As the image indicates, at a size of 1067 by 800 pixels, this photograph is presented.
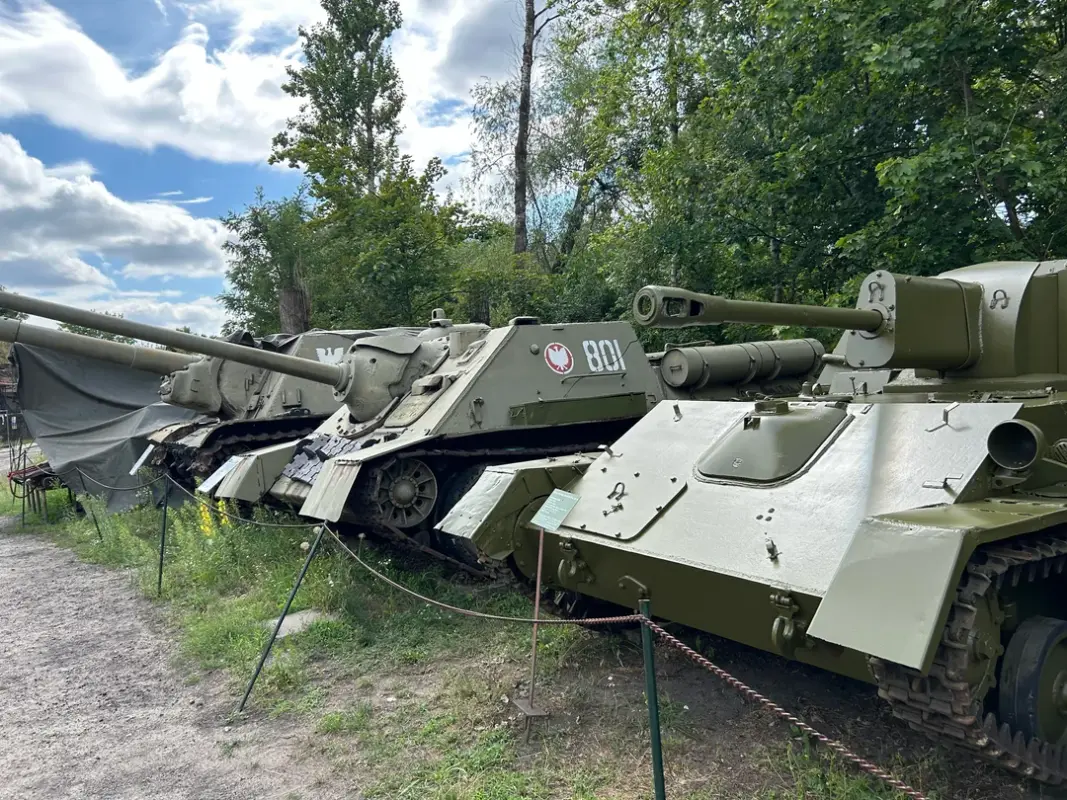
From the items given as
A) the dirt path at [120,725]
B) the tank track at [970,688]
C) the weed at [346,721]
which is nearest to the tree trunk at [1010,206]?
the tank track at [970,688]

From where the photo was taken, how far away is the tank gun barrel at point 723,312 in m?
3.91

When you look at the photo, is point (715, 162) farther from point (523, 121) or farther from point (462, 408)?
point (523, 121)

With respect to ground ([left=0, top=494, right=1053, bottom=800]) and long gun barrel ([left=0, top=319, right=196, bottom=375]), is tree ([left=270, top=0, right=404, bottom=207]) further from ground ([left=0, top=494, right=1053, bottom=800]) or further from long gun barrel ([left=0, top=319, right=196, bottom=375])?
ground ([left=0, top=494, right=1053, bottom=800])

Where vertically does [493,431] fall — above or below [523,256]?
below

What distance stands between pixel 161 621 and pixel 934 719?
6239 mm

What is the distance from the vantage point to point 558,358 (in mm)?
8078

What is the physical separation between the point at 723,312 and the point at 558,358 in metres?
3.94

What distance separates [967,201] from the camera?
340 inches

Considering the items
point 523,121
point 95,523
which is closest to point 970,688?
point 95,523

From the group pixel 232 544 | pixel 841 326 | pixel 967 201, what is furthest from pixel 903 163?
pixel 232 544

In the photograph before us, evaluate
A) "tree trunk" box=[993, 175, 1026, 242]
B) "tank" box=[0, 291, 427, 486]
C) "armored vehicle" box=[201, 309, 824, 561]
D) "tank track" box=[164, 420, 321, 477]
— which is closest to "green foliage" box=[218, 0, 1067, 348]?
"tree trunk" box=[993, 175, 1026, 242]

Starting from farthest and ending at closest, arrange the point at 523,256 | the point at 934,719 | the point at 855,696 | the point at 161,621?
the point at 523,256
the point at 161,621
the point at 855,696
the point at 934,719

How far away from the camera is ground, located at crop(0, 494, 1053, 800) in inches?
157

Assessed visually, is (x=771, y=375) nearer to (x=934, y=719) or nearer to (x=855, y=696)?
(x=855, y=696)
